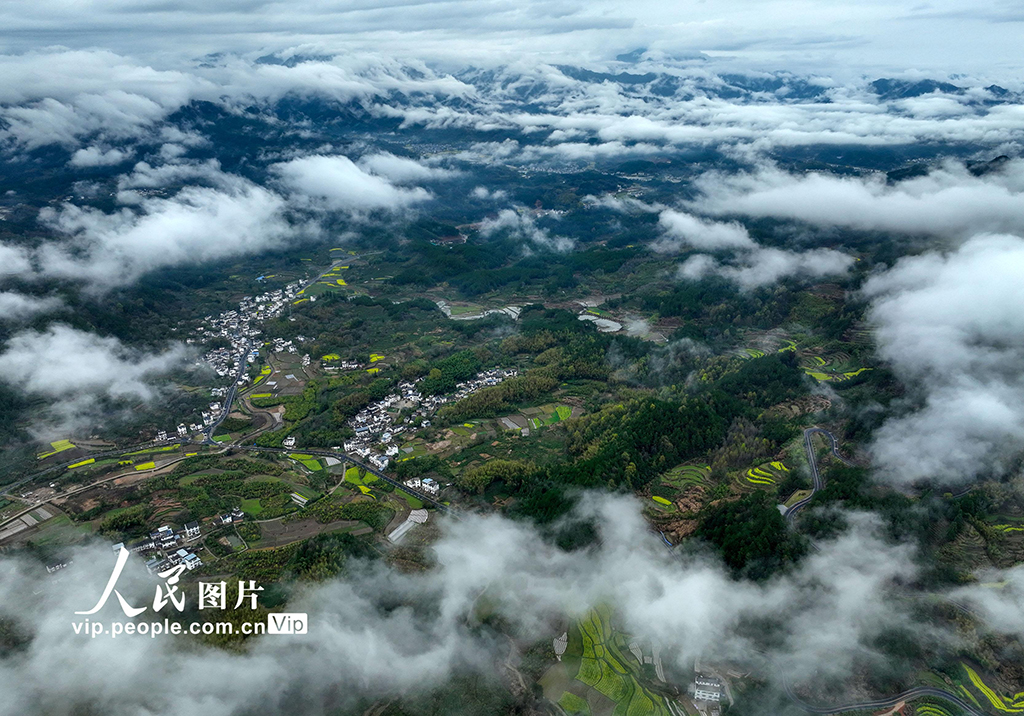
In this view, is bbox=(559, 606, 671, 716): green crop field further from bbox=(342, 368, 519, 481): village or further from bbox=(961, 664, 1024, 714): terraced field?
bbox=(342, 368, 519, 481): village

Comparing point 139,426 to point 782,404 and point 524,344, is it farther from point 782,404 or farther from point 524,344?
point 782,404

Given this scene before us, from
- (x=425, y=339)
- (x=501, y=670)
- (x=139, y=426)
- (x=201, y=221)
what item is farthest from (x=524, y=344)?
(x=201, y=221)

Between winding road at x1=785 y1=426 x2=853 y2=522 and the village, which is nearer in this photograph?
winding road at x1=785 y1=426 x2=853 y2=522

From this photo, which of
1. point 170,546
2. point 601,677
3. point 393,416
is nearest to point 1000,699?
point 601,677

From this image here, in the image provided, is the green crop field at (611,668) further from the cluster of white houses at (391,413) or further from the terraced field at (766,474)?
the cluster of white houses at (391,413)

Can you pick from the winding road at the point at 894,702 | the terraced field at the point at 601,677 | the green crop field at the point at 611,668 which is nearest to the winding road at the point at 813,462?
the winding road at the point at 894,702

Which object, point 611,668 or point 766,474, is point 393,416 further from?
point 611,668

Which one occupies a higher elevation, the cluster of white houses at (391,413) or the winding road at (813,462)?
the winding road at (813,462)

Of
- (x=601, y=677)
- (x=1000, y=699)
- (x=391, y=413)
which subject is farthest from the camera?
(x=391, y=413)

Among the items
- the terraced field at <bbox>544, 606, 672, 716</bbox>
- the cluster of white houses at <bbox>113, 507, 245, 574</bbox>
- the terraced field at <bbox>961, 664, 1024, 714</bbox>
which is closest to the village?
the cluster of white houses at <bbox>113, 507, 245, 574</bbox>

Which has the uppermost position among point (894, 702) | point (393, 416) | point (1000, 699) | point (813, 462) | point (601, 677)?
point (1000, 699)

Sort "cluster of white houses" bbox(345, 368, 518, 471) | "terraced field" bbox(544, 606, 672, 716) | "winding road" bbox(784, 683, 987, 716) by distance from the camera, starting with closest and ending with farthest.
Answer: "winding road" bbox(784, 683, 987, 716)
"terraced field" bbox(544, 606, 672, 716)
"cluster of white houses" bbox(345, 368, 518, 471)
